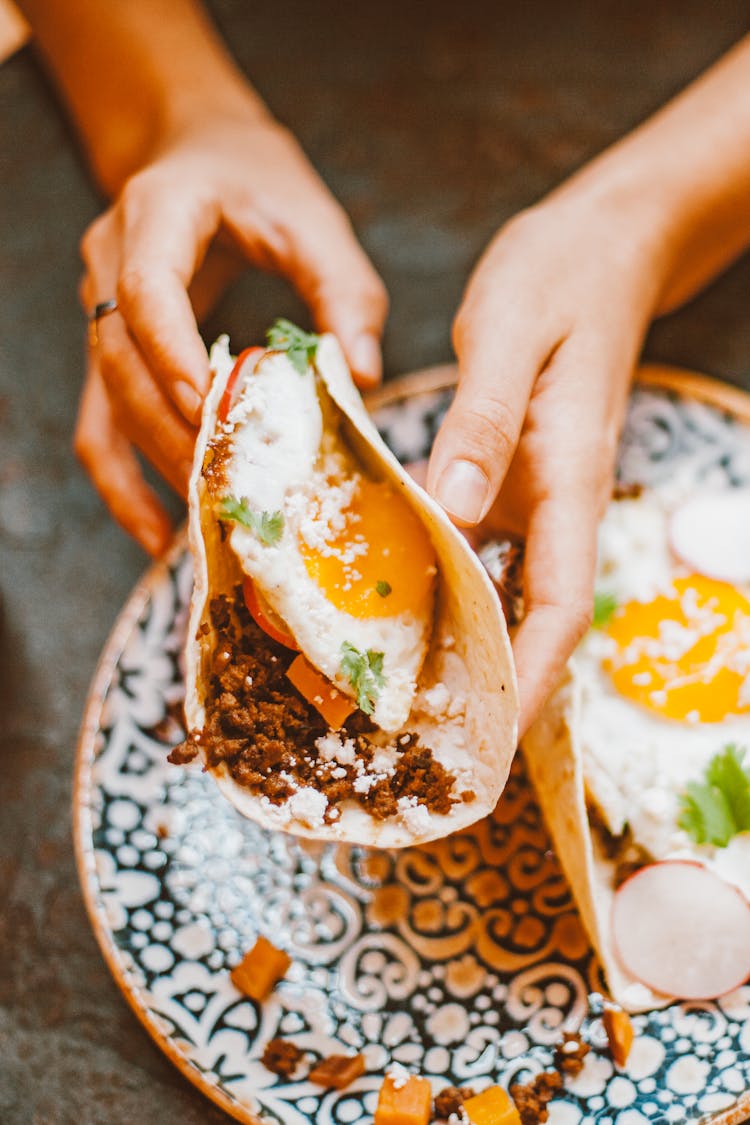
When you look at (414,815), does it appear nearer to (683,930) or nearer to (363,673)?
(363,673)

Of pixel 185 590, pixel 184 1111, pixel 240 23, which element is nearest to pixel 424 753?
pixel 185 590

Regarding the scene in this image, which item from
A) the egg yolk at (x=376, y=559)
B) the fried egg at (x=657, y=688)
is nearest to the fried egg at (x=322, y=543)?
the egg yolk at (x=376, y=559)

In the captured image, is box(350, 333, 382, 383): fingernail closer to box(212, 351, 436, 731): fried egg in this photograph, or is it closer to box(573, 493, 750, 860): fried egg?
box(212, 351, 436, 731): fried egg

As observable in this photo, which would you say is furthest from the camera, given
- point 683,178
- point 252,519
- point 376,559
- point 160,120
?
point 160,120

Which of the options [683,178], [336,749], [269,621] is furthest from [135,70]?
[336,749]

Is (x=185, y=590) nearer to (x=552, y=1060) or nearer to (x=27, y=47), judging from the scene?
(x=552, y=1060)
